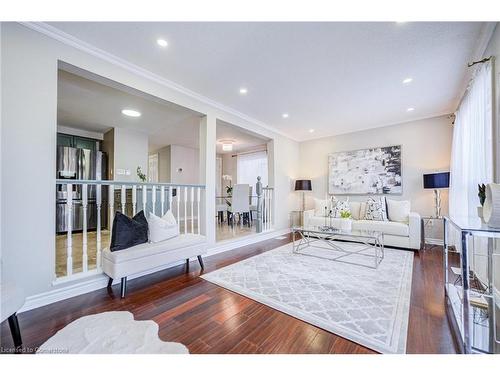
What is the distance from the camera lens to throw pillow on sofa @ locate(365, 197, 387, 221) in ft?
13.6

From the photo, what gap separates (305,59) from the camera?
2.42 m

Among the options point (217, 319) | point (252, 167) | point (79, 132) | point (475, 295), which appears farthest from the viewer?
point (252, 167)

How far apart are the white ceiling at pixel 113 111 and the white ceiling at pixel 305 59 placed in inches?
29.2

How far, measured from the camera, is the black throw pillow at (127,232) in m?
2.19

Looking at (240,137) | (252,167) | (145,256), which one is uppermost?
(240,137)

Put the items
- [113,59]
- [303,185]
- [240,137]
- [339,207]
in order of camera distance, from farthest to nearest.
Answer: [240,137] < [303,185] < [339,207] < [113,59]

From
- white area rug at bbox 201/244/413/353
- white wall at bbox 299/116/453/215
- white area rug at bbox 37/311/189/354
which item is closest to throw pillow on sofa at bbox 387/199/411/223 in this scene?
white wall at bbox 299/116/453/215

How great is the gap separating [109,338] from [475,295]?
119 inches

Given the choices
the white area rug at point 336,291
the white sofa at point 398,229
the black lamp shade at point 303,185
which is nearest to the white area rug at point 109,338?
the white area rug at point 336,291

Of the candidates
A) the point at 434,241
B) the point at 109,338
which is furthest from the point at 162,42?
the point at 434,241

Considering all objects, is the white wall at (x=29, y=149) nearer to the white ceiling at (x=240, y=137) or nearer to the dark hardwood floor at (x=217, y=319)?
the dark hardwood floor at (x=217, y=319)

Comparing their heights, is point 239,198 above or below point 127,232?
above

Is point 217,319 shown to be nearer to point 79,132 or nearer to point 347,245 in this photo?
point 347,245
